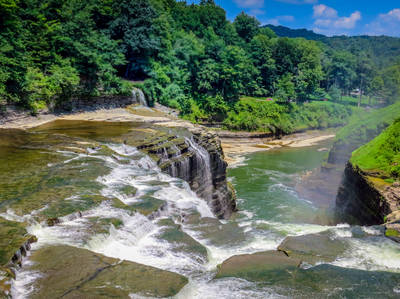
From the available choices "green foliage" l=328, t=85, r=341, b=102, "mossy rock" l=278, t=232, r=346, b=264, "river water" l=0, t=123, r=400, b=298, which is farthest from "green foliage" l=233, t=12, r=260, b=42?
"mossy rock" l=278, t=232, r=346, b=264

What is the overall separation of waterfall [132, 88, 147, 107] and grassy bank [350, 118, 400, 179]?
21.3 m

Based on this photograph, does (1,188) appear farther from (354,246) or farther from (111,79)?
(111,79)

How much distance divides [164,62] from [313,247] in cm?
3673

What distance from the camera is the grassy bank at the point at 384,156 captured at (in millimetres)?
14847

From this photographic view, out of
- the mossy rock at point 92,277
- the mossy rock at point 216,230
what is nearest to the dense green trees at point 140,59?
the mossy rock at point 216,230

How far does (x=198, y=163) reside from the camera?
725 inches

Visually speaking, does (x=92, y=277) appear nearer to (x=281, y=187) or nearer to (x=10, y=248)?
(x=10, y=248)

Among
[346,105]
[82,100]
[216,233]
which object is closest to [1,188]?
[216,233]

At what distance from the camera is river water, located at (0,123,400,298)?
6.34 meters

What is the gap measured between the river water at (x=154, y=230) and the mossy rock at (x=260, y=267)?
0.67 ft

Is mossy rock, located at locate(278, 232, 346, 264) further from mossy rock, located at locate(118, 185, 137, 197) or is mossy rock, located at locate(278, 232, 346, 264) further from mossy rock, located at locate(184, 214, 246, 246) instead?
mossy rock, located at locate(118, 185, 137, 197)

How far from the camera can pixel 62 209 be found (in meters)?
8.90

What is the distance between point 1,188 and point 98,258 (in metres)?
5.56

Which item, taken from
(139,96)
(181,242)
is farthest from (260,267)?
(139,96)
